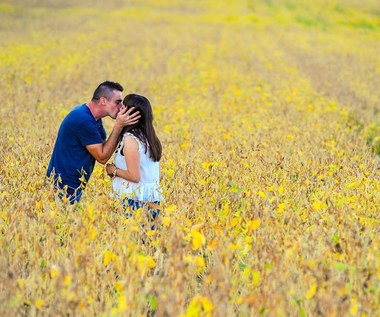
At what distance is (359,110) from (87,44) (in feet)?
48.2

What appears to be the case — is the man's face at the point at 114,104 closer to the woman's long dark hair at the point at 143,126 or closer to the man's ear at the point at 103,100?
the man's ear at the point at 103,100

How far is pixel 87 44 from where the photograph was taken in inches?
950

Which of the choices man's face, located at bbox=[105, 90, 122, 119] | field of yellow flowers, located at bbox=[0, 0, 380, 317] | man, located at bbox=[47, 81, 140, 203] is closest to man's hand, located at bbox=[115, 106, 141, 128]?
man, located at bbox=[47, 81, 140, 203]

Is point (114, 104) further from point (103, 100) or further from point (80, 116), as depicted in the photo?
point (80, 116)

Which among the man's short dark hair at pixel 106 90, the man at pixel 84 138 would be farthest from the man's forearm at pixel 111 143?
the man's short dark hair at pixel 106 90

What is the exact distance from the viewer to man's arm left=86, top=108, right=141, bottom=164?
4.45 meters

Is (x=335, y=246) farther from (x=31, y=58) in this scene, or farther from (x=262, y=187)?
(x=31, y=58)

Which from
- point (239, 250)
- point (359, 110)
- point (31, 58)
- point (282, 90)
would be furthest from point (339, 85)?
point (239, 250)

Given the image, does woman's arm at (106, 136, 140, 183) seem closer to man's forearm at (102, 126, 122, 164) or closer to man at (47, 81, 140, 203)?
man's forearm at (102, 126, 122, 164)

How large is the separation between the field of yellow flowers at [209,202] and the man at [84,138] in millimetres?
235

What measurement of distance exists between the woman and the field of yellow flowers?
8.3 inches

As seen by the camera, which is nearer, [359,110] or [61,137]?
[61,137]

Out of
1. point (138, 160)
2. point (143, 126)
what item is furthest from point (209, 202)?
point (143, 126)

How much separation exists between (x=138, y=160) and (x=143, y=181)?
0.22 m
